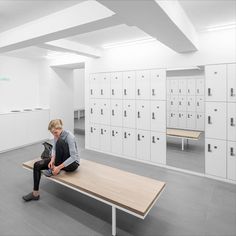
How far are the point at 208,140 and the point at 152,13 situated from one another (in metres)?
2.82

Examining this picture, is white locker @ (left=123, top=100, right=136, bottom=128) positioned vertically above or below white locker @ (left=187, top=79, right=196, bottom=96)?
below

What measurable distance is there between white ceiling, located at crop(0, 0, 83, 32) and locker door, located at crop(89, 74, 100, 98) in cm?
250

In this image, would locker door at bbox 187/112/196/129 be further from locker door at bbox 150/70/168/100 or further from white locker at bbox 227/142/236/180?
white locker at bbox 227/142/236/180

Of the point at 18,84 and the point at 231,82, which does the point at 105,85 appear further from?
the point at 18,84

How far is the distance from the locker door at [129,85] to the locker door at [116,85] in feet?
0.43

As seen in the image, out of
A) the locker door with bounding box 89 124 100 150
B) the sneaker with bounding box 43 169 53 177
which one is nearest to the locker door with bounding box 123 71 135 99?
the locker door with bounding box 89 124 100 150

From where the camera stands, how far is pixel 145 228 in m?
2.50

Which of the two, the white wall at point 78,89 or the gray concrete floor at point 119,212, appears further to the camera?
the white wall at point 78,89

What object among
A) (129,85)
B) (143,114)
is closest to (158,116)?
(143,114)

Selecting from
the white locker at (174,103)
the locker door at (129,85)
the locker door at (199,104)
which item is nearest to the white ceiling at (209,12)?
the locker door at (199,104)

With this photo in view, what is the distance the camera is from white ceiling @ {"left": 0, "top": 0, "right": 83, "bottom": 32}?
2668mm

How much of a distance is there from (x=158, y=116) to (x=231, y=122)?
1496 mm

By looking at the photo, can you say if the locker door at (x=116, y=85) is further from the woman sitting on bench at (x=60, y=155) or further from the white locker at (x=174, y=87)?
the woman sitting on bench at (x=60, y=155)

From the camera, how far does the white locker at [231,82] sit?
3.64 m
